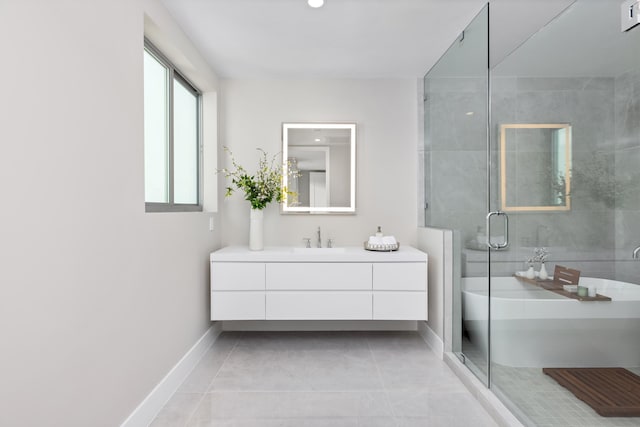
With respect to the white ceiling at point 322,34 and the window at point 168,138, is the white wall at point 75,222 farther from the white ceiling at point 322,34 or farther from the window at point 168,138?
the white ceiling at point 322,34

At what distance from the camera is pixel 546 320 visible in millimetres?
1737

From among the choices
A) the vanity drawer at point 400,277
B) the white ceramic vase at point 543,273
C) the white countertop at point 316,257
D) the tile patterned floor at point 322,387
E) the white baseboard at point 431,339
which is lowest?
the tile patterned floor at point 322,387

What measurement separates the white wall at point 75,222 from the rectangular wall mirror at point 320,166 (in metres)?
1.57

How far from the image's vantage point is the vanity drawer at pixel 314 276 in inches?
119

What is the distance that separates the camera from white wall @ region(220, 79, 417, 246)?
3.55 metres

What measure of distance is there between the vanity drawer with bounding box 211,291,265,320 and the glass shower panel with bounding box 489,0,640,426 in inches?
67.7

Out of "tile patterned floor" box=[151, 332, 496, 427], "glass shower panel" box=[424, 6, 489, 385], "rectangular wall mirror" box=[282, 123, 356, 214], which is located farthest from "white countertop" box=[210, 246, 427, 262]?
"tile patterned floor" box=[151, 332, 496, 427]

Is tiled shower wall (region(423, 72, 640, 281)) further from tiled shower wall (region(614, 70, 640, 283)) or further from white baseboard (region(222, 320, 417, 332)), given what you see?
white baseboard (region(222, 320, 417, 332))

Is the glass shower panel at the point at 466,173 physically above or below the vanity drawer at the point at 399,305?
above

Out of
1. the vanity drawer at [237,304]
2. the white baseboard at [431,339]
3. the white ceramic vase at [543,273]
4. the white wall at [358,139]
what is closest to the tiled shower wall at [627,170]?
the white ceramic vase at [543,273]

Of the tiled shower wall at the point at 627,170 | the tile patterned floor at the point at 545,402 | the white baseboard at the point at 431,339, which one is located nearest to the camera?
the tiled shower wall at the point at 627,170

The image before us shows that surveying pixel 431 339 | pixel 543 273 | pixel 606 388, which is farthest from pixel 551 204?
pixel 431 339

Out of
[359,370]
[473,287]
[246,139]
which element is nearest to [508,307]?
[473,287]

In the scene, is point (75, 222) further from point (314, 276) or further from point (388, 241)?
point (388, 241)
